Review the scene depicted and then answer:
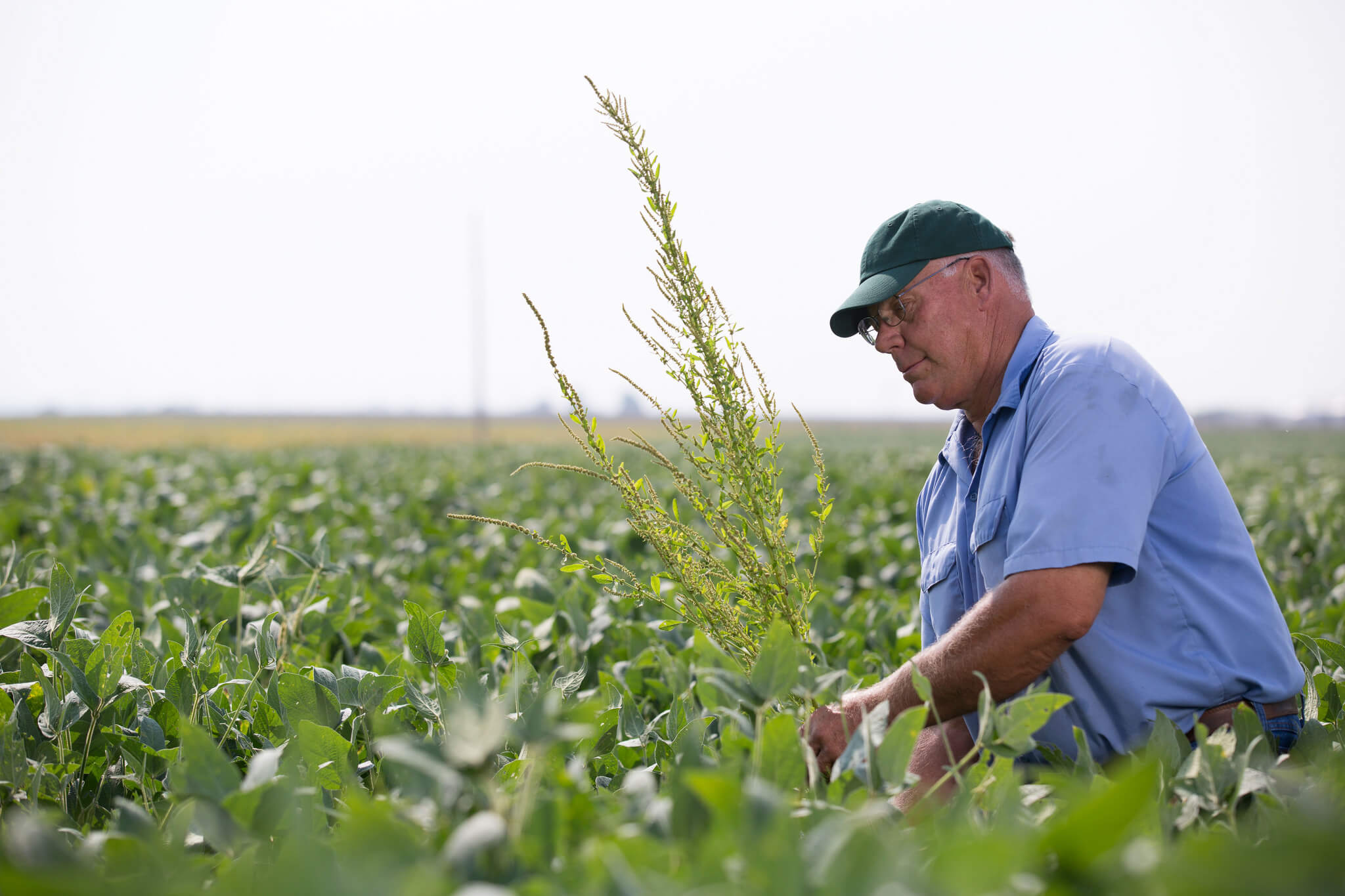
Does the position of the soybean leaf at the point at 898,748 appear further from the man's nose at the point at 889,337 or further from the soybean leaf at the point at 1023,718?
the man's nose at the point at 889,337

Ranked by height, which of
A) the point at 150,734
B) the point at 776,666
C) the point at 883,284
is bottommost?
the point at 150,734

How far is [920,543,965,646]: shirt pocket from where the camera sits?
2398 millimetres

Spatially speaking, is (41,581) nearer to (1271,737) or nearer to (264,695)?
(264,695)

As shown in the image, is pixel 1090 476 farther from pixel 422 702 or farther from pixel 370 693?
pixel 370 693

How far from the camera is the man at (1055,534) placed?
1.73 metres

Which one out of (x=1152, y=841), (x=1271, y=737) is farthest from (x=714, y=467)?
(x=1271, y=737)

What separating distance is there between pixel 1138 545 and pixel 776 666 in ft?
3.10

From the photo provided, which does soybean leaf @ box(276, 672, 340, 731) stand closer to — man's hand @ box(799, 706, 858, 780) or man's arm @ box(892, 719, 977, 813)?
man's hand @ box(799, 706, 858, 780)

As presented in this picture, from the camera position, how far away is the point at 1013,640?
172 cm

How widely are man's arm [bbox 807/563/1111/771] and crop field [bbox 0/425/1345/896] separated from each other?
6.4 inches

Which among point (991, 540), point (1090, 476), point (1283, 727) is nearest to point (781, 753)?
point (1090, 476)

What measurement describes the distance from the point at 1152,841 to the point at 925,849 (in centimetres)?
29

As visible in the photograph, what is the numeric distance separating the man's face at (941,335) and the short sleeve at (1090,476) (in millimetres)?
355

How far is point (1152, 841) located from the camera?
1121 mm
